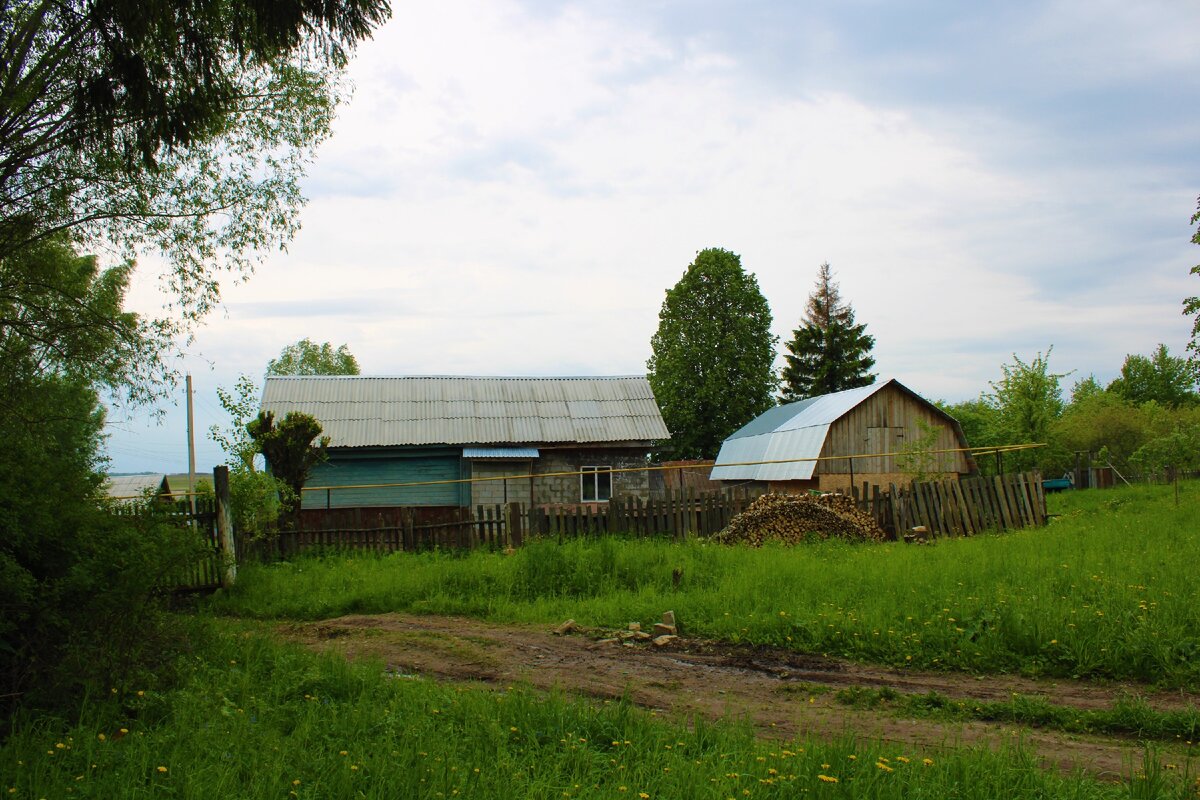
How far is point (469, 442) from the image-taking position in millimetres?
25422

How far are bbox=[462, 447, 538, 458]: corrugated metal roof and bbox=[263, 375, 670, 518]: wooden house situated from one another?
31mm

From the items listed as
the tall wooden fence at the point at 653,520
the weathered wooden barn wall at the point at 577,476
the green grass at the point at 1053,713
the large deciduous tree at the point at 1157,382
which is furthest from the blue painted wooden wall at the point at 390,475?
the large deciduous tree at the point at 1157,382

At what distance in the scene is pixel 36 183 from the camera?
1230 centimetres

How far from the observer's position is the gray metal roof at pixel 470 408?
83.9 feet

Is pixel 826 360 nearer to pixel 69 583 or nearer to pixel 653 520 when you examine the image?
pixel 653 520

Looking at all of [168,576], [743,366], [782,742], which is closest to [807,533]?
[782,742]

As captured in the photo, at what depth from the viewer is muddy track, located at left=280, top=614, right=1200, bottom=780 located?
5.07 meters

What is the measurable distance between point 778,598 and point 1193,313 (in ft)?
73.3

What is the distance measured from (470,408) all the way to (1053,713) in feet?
74.8

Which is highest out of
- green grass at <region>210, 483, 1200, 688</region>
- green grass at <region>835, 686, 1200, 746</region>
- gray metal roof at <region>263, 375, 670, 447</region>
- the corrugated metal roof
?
gray metal roof at <region>263, 375, 670, 447</region>

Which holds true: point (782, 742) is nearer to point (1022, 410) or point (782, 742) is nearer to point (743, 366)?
point (1022, 410)

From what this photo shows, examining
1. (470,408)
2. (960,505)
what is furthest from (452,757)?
(470,408)

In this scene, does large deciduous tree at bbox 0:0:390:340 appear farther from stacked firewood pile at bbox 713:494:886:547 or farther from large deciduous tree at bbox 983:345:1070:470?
large deciduous tree at bbox 983:345:1070:470

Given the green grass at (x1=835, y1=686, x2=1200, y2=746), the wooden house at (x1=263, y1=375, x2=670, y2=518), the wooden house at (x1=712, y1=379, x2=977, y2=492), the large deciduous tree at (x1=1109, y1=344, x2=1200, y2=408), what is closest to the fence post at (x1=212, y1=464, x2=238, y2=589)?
the green grass at (x1=835, y1=686, x2=1200, y2=746)
